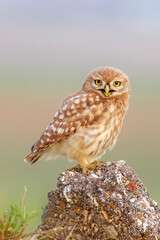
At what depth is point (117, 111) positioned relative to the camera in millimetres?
5512

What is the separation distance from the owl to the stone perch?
1.92 feet

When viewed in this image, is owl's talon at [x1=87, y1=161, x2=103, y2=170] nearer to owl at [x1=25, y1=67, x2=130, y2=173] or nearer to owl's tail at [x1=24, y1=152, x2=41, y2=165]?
owl at [x1=25, y1=67, x2=130, y2=173]

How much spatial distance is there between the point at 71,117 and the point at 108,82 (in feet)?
1.98

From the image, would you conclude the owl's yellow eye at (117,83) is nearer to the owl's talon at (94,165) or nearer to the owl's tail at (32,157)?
the owl's talon at (94,165)

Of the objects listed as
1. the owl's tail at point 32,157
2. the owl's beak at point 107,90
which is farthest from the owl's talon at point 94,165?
the owl's beak at point 107,90

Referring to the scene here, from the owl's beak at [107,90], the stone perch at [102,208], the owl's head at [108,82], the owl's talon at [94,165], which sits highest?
the owl's head at [108,82]

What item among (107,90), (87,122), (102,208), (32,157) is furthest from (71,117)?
(102,208)

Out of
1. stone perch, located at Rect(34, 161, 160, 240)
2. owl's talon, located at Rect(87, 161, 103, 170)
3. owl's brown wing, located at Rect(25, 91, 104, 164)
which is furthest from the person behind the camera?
owl's brown wing, located at Rect(25, 91, 104, 164)

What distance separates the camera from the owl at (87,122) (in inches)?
206

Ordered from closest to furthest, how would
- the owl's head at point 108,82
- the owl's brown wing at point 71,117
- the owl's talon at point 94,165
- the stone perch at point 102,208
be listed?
the stone perch at point 102,208
the owl's talon at point 94,165
the owl's brown wing at point 71,117
the owl's head at point 108,82

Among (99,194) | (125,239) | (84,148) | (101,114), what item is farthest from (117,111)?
(125,239)

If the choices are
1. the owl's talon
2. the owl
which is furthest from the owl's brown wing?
the owl's talon

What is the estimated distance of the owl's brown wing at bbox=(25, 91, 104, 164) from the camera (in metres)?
5.21

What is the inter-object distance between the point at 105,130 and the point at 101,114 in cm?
20
